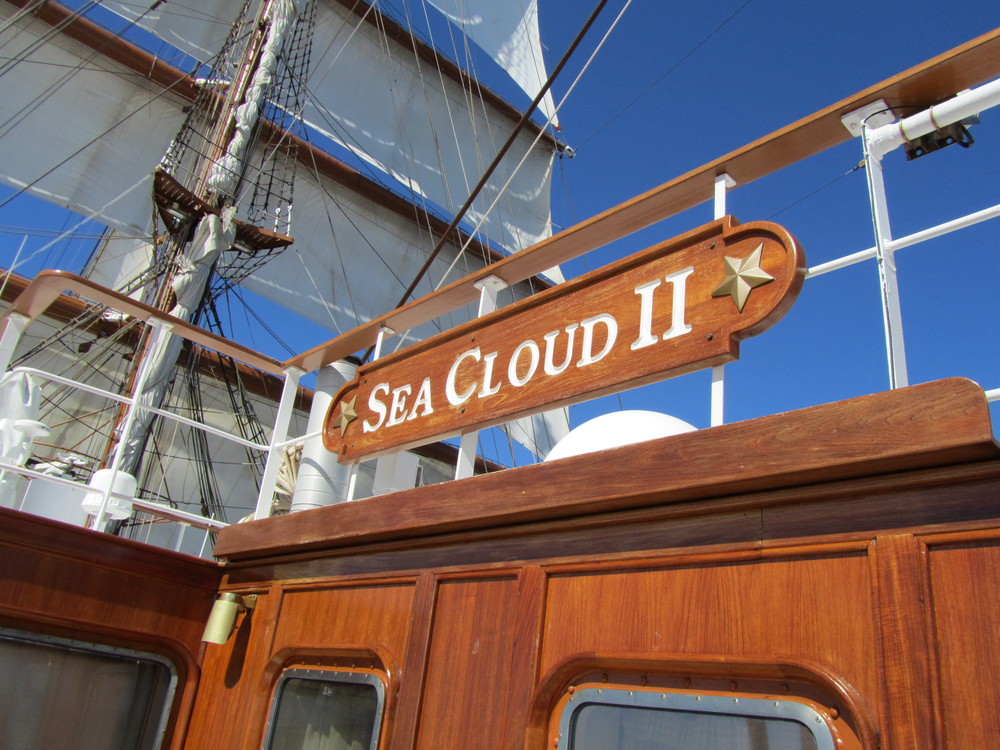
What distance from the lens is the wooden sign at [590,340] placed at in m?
2.11

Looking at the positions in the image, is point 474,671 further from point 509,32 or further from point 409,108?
point 509,32

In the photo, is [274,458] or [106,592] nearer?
[106,592]

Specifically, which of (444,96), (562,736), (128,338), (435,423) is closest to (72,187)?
(128,338)

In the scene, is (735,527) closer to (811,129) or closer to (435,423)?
(811,129)

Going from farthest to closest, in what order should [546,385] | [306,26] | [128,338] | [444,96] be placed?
[444,96], [306,26], [128,338], [546,385]

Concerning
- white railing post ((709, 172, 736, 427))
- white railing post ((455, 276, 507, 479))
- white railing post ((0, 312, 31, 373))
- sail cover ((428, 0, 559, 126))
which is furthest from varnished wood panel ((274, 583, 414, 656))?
sail cover ((428, 0, 559, 126))

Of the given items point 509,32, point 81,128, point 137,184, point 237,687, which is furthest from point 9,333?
point 509,32

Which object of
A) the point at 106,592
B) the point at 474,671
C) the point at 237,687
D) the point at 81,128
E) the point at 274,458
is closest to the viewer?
the point at 474,671

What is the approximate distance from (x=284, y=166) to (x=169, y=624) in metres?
20.2

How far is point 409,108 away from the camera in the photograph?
26000 millimetres

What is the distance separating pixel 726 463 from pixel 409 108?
25.9 metres

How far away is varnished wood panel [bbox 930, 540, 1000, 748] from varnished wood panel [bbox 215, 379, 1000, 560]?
7.6 inches

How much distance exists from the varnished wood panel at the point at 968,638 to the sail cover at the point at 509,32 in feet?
89.7

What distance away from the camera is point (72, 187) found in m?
19.9
